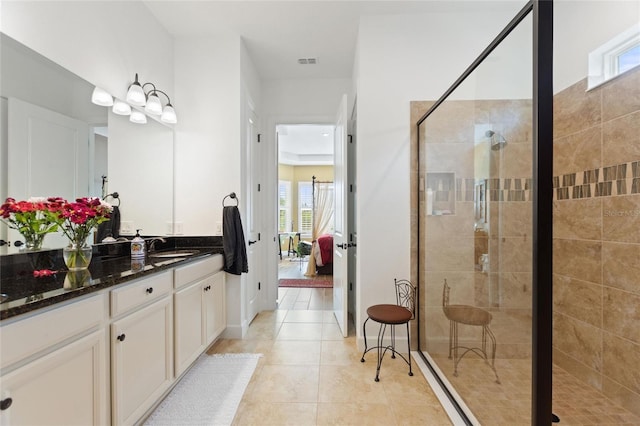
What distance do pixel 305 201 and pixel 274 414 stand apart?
7068 millimetres

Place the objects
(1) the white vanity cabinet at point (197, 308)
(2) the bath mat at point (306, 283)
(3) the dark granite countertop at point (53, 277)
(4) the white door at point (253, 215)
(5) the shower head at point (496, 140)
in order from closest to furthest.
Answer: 1. (3) the dark granite countertop at point (53, 277)
2. (5) the shower head at point (496, 140)
3. (1) the white vanity cabinet at point (197, 308)
4. (4) the white door at point (253, 215)
5. (2) the bath mat at point (306, 283)

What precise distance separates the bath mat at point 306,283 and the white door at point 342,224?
171cm

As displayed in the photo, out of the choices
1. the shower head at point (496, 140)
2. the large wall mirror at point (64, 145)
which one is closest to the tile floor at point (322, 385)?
the large wall mirror at point (64, 145)

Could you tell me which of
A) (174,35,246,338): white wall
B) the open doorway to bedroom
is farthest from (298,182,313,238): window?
(174,35,246,338): white wall

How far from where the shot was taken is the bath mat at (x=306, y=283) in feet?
16.3

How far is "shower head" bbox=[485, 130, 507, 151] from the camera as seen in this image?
1.48m

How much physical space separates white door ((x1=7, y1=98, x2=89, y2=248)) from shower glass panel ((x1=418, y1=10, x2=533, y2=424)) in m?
2.37

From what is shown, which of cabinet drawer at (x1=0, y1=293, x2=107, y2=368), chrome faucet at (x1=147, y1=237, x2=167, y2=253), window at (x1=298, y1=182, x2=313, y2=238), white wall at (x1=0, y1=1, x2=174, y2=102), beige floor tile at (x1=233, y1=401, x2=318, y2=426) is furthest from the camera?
window at (x1=298, y1=182, x2=313, y2=238)

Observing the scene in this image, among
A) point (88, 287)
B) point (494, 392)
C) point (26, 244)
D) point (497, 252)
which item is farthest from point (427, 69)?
point (26, 244)

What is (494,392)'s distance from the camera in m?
1.50

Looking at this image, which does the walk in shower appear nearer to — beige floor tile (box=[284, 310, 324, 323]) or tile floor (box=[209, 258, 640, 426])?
tile floor (box=[209, 258, 640, 426])

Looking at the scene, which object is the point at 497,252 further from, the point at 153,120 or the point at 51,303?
the point at 153,120

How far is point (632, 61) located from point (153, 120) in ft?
11.6

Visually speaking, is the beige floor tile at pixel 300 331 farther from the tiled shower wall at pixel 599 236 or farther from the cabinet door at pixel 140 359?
the tiled shower wall at pixel 599 236
